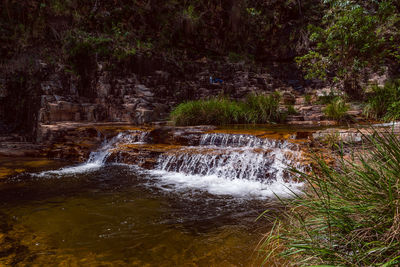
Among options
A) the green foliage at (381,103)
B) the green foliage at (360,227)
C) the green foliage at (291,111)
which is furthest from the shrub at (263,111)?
the green foliage at (360,227)

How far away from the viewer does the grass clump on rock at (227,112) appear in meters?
7.54

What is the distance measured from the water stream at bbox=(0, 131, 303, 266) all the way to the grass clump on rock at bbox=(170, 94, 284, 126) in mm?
2474

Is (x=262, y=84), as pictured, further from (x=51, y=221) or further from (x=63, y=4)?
(x=51, y=221)

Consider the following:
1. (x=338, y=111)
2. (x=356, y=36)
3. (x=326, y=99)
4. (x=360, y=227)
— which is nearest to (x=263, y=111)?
(x=338, y=111)

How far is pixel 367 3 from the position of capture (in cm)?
895

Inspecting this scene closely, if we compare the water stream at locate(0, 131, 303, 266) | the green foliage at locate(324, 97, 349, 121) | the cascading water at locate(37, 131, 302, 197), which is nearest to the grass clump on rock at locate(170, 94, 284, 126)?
the green foliage at locate(324, 97, 349, 121)

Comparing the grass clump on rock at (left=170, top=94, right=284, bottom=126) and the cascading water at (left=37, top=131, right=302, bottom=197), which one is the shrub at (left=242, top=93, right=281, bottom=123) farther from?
the cascading water at (left=37, top=131, right=302, bottom=197)

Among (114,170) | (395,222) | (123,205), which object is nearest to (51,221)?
(123,205)

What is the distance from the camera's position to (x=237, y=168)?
4215mm

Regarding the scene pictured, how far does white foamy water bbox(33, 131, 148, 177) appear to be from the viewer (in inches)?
179

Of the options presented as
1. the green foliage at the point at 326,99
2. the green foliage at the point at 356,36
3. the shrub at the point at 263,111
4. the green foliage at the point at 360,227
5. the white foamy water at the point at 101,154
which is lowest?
the white foamy water at the point at 101,154

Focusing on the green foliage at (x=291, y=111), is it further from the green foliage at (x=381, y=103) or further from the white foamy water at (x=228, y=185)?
the white foamy water at (x=228, y=185)

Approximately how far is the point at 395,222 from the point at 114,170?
4519mm

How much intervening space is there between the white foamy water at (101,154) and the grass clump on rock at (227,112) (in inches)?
67.5
